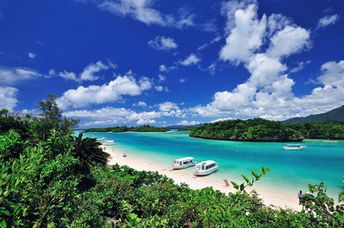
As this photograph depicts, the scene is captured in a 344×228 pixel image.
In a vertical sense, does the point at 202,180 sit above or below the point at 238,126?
below

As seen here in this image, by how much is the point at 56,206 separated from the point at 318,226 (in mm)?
A: 4952

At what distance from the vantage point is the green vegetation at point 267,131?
287ft

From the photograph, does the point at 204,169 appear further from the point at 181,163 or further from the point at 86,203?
the point at 86,203

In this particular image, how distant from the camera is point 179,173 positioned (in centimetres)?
2731

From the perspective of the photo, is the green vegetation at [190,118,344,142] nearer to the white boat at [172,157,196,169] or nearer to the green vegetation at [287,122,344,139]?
the green vegetation at [287,122,344,139]

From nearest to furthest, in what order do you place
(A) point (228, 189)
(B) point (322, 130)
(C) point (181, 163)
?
1. (A) point (228, 189)
2. (C) point (181, 163)
3. (B) point (322, 130)

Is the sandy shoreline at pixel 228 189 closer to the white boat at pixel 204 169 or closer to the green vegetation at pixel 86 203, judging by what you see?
the white boat at pixel 204 169

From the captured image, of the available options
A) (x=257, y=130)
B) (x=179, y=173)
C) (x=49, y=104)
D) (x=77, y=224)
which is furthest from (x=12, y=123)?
(x=257, y=130)

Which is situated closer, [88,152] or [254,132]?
[88,152]

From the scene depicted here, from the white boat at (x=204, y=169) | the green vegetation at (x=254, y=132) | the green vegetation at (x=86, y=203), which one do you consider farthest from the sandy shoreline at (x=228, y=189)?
the green vegetation at (x=254, y=132)

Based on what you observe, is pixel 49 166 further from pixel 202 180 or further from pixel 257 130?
pixel 257 130

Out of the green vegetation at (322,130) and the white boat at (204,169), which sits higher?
the green vegetation at (322,130)

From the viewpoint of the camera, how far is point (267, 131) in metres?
87.7

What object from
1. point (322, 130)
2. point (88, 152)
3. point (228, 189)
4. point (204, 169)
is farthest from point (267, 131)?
point (88, 152)
